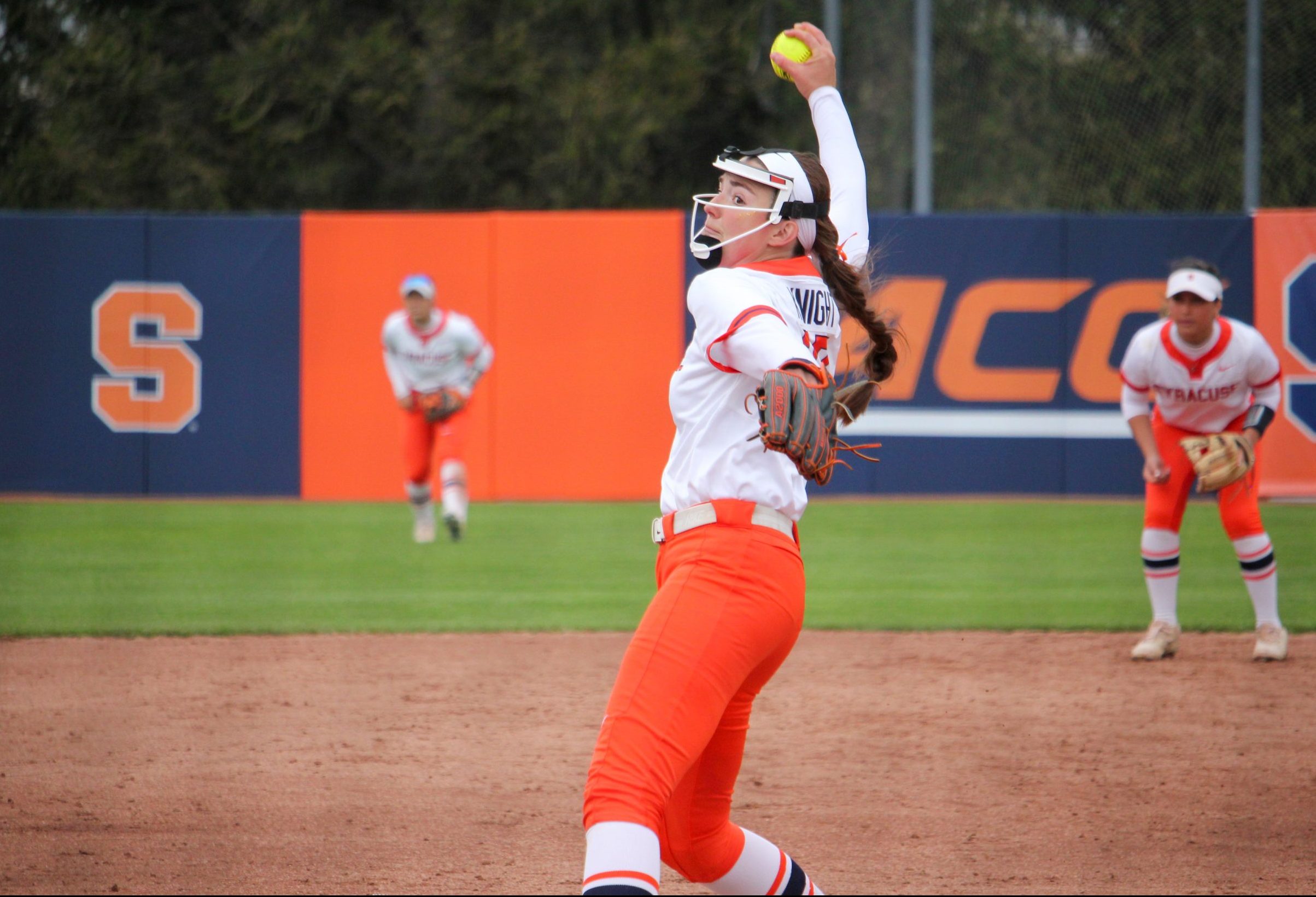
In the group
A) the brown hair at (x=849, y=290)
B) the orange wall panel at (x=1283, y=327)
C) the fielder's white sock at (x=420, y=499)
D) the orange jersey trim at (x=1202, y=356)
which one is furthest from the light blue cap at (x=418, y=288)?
the brown hair at (x=849, y=290)

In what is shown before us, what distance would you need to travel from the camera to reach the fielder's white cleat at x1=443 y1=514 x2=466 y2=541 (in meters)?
11.6

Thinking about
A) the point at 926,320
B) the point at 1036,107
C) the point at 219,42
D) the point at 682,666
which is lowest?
the point at 682,666

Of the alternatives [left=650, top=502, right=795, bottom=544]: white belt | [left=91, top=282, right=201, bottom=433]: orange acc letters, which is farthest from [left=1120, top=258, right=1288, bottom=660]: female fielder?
[left=91, top=282, right=201, bottom=433]: orange acc letters

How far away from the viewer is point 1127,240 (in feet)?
48.1

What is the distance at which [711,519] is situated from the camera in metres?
2.94

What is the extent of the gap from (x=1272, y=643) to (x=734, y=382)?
5466 millimetres

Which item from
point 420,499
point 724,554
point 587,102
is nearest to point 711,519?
point 724,554

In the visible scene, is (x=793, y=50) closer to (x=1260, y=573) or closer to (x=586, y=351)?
(x=1260, y=573)

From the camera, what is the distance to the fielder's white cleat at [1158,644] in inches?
288

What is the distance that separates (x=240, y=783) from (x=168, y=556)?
6.31m

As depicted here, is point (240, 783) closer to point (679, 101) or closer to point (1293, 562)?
point (1293, 562)

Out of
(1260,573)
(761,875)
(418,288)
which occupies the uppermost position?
(418,288)

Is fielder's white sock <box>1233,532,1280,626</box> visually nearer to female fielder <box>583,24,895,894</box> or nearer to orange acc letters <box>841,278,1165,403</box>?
female fielder <box>583,24,895,894</box>

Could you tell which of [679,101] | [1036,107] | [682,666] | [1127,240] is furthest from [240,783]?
[679,101]
